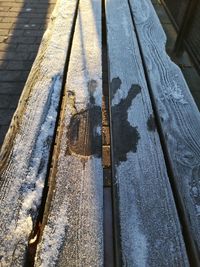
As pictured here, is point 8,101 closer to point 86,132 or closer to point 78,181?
point 86,132

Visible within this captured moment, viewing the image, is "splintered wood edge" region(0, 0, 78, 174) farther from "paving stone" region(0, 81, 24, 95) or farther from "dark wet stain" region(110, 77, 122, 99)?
"paving stone" region(0, 81, 24, 95)

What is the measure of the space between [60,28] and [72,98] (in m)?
0.82

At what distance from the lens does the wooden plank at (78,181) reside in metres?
Answer: 0.86

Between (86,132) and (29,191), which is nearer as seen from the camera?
(29,191)

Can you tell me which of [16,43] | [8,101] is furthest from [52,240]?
[16,43]

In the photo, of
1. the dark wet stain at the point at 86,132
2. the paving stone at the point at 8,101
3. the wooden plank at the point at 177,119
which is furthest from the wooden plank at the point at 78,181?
the paving stone at the point at 8,101

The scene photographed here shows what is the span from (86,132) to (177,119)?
43cm

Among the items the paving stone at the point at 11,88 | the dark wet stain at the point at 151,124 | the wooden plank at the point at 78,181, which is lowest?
the paving stone at the point at 11,88

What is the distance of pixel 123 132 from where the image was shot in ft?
4.07

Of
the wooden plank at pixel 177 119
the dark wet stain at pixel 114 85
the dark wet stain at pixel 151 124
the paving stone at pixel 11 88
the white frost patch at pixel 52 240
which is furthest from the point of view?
the paving stone at pixel 11 88

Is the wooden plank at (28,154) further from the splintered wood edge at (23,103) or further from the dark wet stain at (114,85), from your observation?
the dark wet stain at (114,85)

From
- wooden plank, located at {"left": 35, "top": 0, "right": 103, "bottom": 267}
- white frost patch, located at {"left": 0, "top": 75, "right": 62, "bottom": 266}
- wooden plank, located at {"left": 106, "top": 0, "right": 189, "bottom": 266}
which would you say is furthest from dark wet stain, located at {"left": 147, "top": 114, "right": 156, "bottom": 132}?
white frost patch, located at {"left": 0, "top": 75, "right": 62, "bottom": 266}

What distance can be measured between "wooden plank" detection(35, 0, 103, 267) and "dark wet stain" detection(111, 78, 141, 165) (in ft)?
0.22

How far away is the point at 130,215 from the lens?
3.09ft
